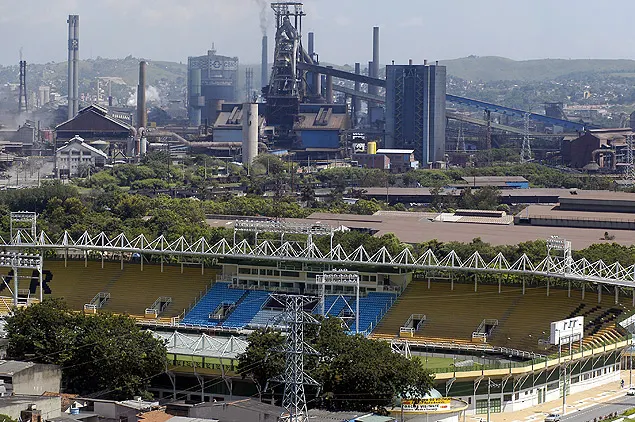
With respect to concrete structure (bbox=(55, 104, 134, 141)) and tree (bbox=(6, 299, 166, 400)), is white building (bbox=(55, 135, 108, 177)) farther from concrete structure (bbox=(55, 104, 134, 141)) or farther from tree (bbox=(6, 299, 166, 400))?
tree (bbox=(6, 299, 166, 400))

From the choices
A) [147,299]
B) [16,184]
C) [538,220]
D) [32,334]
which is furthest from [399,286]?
[16,184]

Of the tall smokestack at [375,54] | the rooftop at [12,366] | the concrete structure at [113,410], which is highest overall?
the tall smokestack at [375,54]

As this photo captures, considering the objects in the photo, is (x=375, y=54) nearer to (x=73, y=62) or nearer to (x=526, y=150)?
(x=73, y=62)

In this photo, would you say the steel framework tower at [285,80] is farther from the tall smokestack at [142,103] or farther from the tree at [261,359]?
the tree at [261,359]

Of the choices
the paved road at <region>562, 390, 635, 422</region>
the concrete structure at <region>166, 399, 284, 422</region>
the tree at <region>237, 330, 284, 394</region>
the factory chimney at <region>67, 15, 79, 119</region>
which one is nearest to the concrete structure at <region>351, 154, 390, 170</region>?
the factory chimney at <region>67, 15, 79, 119</region>

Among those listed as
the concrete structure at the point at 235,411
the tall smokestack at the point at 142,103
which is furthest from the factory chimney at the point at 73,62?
the concrete structure at the point at 235,411

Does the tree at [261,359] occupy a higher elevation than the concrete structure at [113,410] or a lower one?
higher
